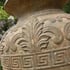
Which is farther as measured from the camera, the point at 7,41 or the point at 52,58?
the point at 7,41

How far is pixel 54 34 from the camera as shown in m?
2.98

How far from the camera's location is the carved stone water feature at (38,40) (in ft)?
9.73

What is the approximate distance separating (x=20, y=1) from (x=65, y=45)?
1.72ft

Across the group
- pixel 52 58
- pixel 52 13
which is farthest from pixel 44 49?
pixel 52 13

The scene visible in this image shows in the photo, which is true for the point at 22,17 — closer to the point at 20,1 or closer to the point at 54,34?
the point at 20,1

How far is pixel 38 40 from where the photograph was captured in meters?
2.98

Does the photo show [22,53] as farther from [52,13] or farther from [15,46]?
[52,13]

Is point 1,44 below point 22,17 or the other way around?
below

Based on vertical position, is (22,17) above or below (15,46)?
above

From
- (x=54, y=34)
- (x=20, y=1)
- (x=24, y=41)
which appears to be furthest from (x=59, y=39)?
(x=20, y=1)

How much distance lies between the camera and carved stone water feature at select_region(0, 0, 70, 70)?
297 cm

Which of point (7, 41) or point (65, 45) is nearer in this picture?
point (65, 45)

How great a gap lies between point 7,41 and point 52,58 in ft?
1.34

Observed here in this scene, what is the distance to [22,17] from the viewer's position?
324cm
